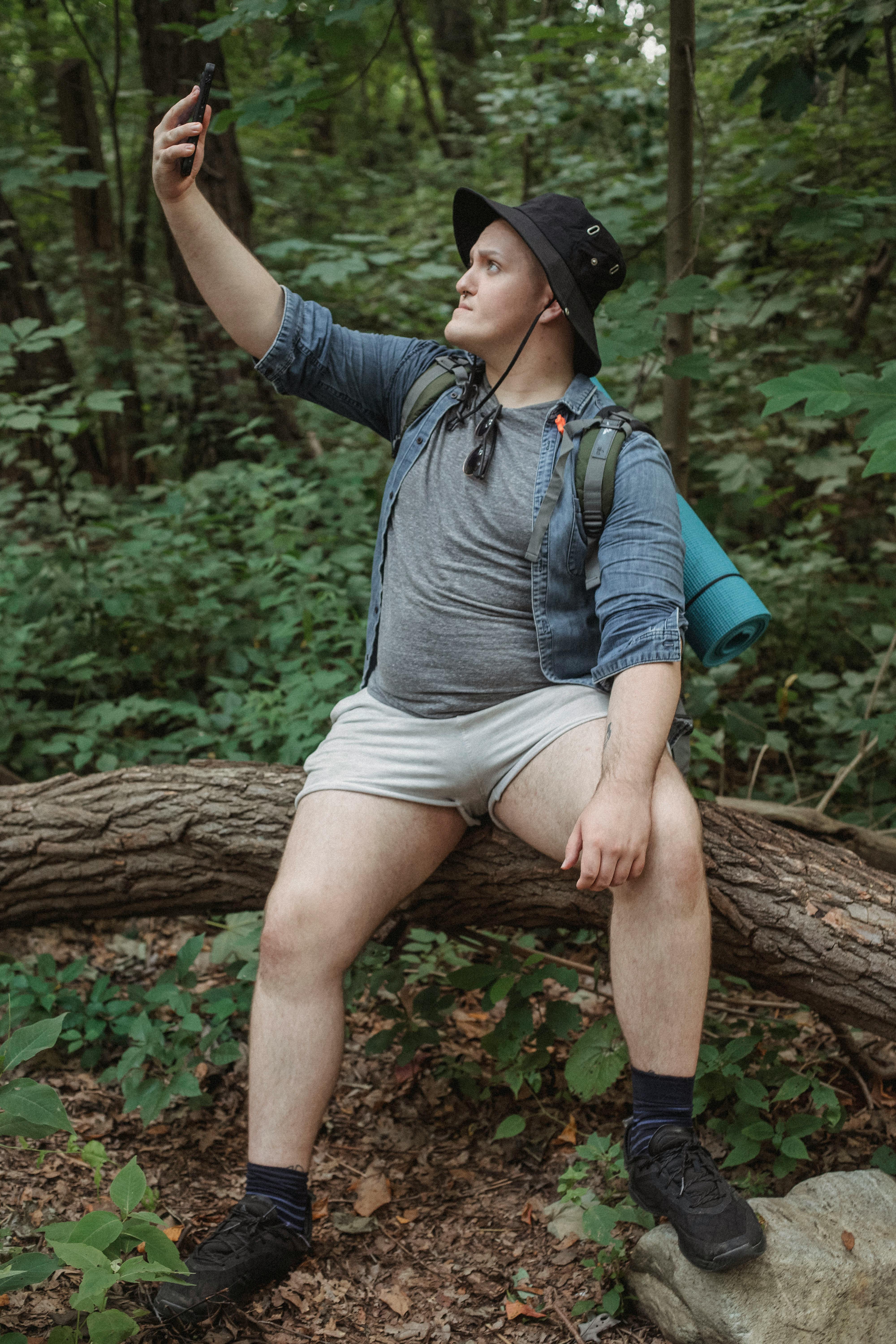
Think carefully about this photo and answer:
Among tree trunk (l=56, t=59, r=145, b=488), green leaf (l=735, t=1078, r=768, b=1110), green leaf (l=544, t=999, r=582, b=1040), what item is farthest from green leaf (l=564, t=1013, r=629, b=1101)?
tree trunk (l=56, t=59, r=145, b=488)

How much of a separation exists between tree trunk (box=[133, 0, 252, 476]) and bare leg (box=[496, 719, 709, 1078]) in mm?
4146

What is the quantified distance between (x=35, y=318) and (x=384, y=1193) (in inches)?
174

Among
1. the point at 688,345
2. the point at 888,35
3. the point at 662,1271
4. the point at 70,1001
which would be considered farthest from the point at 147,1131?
the point at 888,35

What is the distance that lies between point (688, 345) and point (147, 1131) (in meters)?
2.99

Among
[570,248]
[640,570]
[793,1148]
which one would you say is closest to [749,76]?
[570,248]

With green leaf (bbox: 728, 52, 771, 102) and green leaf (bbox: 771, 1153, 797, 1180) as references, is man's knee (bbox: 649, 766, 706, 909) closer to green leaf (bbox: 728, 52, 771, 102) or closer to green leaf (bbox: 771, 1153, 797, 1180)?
green leaf (bbox: 771, 1153, 797, 1180)

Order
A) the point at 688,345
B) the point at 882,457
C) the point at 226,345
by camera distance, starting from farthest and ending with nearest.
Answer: the point at 226,345, the point at 688,345, the point at 882,457

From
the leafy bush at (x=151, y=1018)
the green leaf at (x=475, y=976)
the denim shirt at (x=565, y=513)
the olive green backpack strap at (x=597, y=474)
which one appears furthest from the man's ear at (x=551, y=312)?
the leafy bush at (x=151, y=1018)

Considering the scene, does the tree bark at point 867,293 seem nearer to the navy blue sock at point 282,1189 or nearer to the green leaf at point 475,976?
the green leaf at point 475,976

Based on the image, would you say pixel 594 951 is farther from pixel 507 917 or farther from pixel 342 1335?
pixel 342 1335

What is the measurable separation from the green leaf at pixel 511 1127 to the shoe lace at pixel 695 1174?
0.60 metres

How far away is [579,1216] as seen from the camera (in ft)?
7.36

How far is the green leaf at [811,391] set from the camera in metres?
2.05

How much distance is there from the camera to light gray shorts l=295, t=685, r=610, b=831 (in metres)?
2.12
